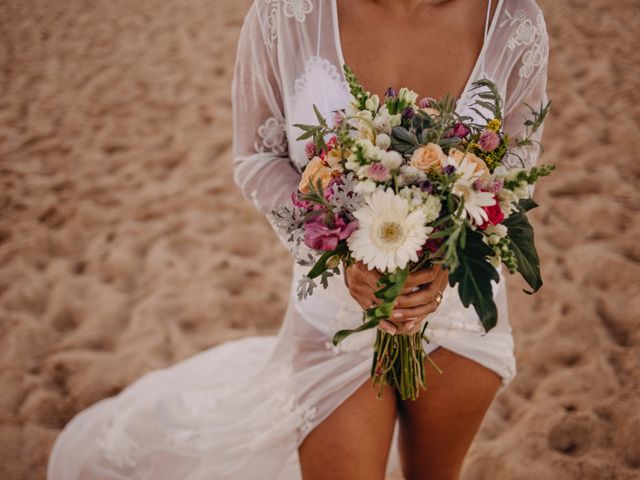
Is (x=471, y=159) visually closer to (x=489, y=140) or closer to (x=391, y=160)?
(x=489, y=140)

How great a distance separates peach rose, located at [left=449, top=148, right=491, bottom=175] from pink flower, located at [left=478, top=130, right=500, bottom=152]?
0.04m

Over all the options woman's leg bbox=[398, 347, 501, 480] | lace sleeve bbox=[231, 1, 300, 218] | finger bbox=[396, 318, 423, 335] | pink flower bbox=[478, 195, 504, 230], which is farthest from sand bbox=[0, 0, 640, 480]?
pink flower bbox=[478, 195, 504, 230]

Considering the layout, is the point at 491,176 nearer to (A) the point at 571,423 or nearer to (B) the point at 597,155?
(A) the point at 571,423

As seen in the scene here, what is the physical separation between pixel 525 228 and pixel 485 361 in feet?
2.22

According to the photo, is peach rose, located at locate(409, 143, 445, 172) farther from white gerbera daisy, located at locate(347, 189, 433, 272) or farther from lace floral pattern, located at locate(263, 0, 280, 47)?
lace floral pattern, located at locate(263, 0, 280, 47)

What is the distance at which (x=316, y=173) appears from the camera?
128 cm

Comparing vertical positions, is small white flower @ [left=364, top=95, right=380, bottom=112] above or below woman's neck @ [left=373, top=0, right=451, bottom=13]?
below

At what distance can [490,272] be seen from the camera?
1.17m

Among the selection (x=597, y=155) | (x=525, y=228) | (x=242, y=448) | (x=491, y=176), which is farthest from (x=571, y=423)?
(x=597, y=155)

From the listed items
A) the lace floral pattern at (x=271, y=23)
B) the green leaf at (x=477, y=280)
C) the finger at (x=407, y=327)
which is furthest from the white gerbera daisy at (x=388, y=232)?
the lace floral pattern at (x=271, y=23)

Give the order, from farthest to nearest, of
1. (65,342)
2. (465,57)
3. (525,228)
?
1. (65,342)
2. (465,57)
3. (525,228)

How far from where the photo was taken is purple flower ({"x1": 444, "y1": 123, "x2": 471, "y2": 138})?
49.5 inches

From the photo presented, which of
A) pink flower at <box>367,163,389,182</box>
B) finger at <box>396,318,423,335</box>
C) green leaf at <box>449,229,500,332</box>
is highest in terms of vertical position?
pink flower at <box>367,163,389,182</box>

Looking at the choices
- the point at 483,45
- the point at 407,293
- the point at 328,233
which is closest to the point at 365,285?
the point at 407,293
